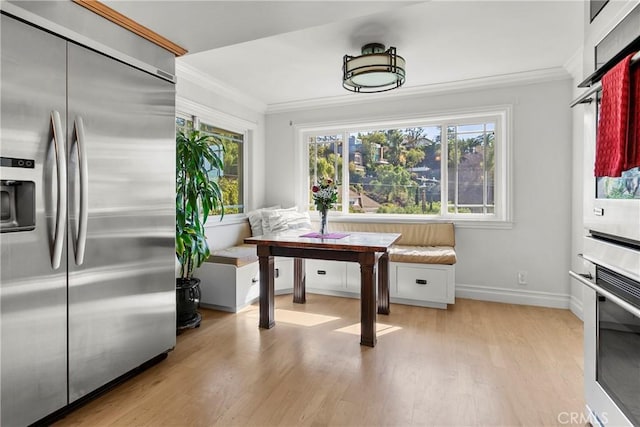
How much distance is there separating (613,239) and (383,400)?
1.34 m

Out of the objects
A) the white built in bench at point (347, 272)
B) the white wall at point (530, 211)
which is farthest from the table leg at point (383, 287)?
the white wall at point (530, 211)

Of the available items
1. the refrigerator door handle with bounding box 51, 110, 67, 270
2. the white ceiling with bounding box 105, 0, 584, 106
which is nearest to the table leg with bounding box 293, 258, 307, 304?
the white ceiling with bounding box 105, 0, 584, 106

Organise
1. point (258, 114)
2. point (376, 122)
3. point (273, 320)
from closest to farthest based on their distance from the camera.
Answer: point (273, 320), point (376, 122), point (258, 114)

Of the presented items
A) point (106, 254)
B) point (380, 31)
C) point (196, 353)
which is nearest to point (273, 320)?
point (196, 353)

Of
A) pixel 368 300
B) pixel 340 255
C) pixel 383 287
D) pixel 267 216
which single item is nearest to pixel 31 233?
pixel 340 255

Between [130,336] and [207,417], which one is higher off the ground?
[130,336]

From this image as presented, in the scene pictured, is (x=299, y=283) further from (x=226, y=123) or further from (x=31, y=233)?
(x=31, y=233)

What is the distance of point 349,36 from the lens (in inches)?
107

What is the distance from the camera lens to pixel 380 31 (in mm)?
2645

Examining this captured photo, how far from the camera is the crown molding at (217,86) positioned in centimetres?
335

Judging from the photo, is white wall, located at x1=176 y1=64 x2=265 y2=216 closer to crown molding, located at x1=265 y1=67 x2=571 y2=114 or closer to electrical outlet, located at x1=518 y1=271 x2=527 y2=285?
crown molding, located at x1=265 y1=67 x2=571 y2=114

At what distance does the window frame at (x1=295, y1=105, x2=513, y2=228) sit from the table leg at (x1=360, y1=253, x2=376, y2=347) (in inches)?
68.5

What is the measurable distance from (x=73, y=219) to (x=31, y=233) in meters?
0.18

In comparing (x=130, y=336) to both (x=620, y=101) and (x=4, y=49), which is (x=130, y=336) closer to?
(x=4, y=49)
